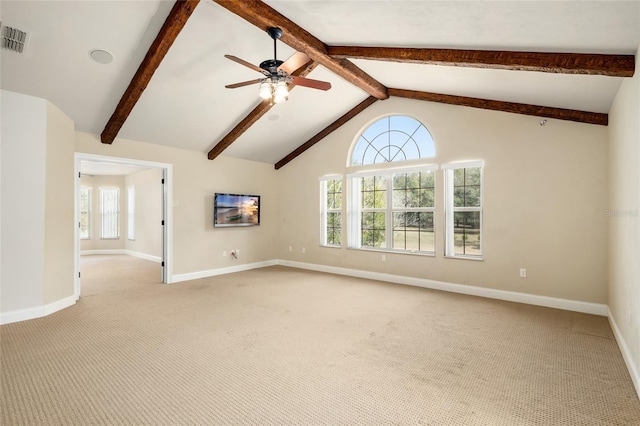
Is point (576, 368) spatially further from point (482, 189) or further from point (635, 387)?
point (482, 189)

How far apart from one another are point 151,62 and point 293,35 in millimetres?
1671

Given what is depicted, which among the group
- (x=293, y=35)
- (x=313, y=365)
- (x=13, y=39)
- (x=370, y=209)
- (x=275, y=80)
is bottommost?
(x=313, y=365)

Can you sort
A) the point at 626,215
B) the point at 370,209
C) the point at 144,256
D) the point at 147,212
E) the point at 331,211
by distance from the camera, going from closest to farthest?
the point at 626,215 < the point at 370,209 < the point at 331,211 < the point at 147,212 < the point at 144,256

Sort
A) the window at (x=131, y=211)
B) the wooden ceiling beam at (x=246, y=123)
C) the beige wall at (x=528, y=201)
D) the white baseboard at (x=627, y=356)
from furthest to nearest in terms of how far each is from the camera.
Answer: the window at (x=131, y=211) → the wooden ceiling beam at (x=246, y=123) → the beige wall at (x=528, y=201) → the white baseboard at (x=627, y=356)

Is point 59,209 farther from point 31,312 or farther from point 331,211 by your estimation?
point 331,211

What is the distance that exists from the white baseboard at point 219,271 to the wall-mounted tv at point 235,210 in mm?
949

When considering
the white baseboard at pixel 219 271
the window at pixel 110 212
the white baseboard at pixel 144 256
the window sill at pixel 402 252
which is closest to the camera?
the window sill at pixel 402 252

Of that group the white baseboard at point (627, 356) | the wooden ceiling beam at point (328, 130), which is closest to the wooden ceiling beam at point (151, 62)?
the wooden ceiling beam at point (328, 130)

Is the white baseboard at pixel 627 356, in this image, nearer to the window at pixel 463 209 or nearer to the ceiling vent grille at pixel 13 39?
the window at pixel 463 209

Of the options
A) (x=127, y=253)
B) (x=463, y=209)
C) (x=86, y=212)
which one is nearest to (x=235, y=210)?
(x=463, y=209)

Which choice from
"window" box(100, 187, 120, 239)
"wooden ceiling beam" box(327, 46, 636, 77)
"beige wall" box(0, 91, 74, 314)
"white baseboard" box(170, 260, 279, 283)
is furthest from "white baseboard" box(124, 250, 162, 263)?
"wooden ceiling beam" box(327, 46, 636, 77)

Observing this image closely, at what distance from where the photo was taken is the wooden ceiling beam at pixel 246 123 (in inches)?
181

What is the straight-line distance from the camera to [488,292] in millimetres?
4840

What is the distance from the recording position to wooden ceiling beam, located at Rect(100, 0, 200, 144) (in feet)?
10.3
